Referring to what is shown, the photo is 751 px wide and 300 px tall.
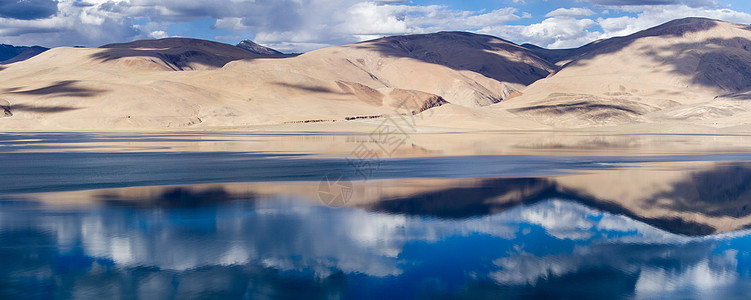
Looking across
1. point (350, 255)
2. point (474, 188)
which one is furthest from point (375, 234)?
point (474, 188)

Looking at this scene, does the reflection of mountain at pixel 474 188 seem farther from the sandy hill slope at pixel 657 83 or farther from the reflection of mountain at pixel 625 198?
the sandy hill slope at pixel 657 83

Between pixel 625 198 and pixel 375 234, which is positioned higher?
pixel 375 234

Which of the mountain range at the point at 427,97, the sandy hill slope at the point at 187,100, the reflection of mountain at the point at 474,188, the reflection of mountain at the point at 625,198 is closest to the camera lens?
the reflection of mountain at the point at 625,198

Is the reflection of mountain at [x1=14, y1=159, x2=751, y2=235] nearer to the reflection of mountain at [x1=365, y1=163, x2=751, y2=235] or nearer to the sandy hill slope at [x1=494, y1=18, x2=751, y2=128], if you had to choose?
the reflection of mountain at [x1=365, y1=163, x2=751, y2=235]

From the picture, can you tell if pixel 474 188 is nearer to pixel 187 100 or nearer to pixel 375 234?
pixel 375 234

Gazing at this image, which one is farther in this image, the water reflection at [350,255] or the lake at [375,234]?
the lake at [375,234]

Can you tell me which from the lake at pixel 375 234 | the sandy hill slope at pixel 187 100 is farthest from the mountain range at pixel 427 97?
the lake at pixel 375 234

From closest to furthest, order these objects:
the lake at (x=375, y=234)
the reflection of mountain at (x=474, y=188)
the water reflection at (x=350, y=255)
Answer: the water reflection at (x=350, y=255)
the lake at (x=375, y=234)
the reflection of mountain at (x=474, y=188)

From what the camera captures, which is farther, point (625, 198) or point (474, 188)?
point (474, 188)
